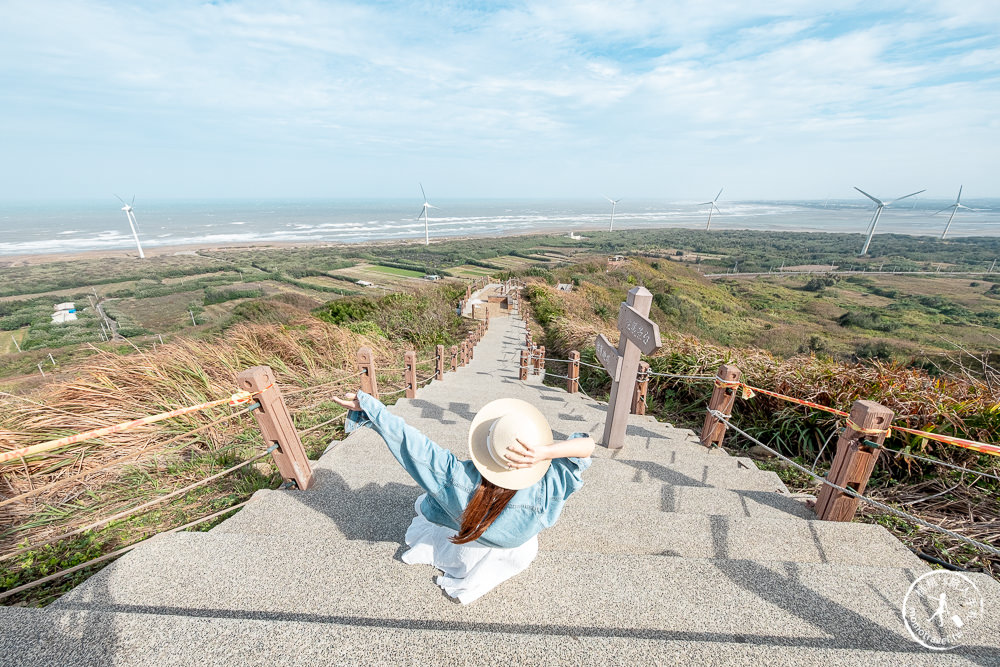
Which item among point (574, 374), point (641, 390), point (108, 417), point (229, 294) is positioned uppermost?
point (108, 417)

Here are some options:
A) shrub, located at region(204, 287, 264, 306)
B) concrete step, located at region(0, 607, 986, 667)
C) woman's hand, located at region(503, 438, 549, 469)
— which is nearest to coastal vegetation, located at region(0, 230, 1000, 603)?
shrub, located at region(204, 287, 264, 306)

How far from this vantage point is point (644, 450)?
4.00 m

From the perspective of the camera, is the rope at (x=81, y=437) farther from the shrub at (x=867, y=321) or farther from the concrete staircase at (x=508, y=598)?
the shrub at (x=867, y=321)

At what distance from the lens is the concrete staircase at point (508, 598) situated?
4.46 ft

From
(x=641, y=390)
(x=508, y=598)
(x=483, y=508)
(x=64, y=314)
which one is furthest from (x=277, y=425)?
(x=64, y=314)

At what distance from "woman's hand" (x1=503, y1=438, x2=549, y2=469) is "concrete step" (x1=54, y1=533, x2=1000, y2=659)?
73cm

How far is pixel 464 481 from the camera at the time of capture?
64.2 inches

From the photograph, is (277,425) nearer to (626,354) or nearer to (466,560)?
(466,560)

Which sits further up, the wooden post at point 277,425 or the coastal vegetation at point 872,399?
the wooden post at point 277,425

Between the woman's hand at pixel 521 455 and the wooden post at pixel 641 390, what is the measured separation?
3553 mm

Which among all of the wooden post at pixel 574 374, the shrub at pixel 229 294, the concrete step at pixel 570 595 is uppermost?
the concrete step at pixel 570 595

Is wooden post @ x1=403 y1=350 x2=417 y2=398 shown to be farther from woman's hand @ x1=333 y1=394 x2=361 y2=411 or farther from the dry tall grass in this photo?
woman's hand @ x1=333 y1=394 x2=361 y2=411

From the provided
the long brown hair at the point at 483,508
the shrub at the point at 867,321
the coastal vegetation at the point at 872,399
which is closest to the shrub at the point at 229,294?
the coastal vegetation at the point at 872,399

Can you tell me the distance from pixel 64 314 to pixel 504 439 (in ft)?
136
